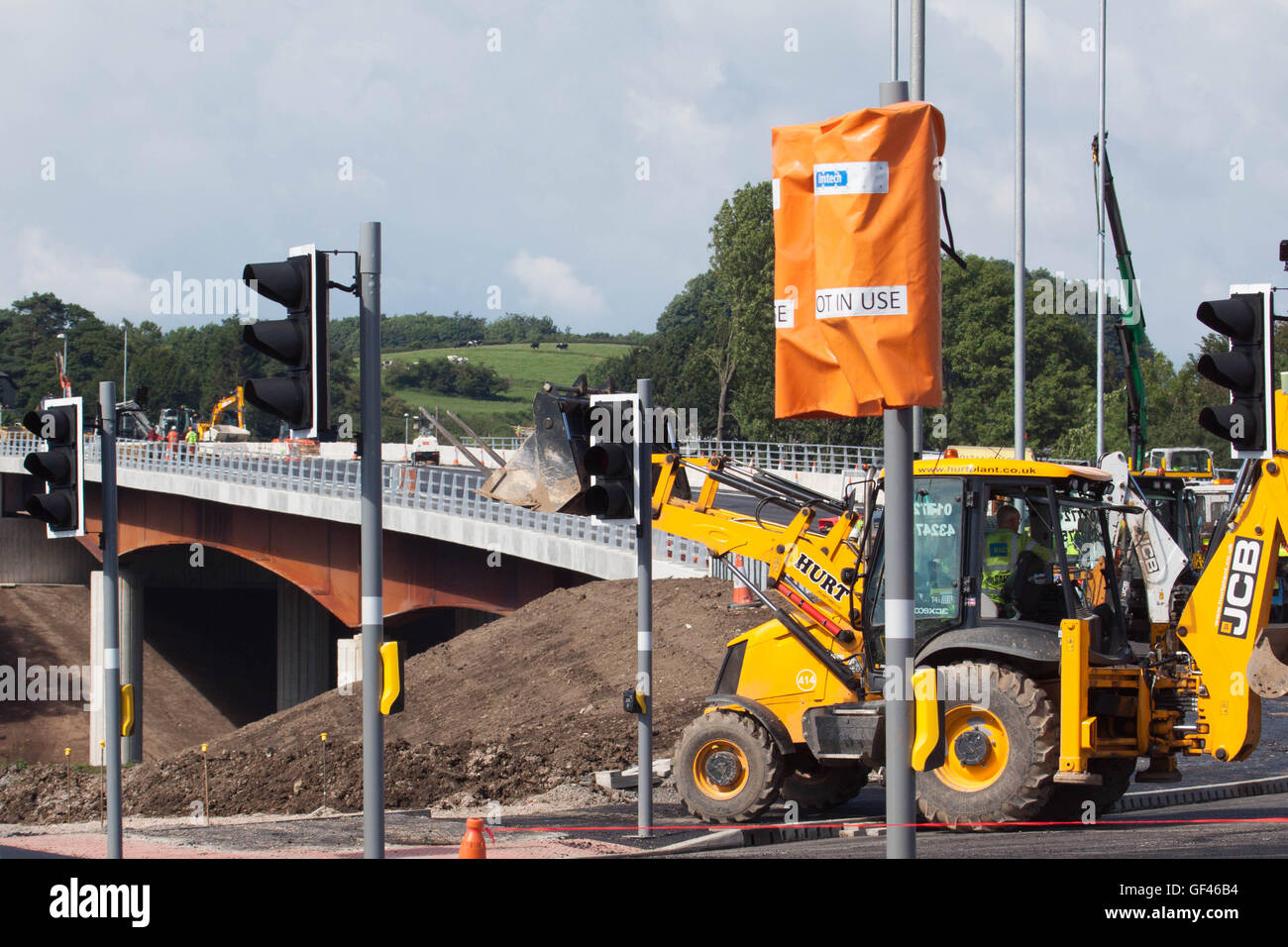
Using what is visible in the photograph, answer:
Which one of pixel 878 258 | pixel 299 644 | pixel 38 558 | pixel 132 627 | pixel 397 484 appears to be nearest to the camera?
pixel 878 258

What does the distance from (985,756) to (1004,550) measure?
1.63m

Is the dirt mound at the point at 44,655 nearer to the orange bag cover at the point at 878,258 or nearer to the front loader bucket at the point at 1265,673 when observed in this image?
the front loader bucket at the point at 1265,673

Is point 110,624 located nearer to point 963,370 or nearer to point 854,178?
point 854,178

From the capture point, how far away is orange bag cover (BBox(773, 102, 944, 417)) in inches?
202

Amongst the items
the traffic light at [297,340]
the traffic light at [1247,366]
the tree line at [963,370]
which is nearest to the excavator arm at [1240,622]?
the traffic light at [1247,366]

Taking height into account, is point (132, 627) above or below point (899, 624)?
below

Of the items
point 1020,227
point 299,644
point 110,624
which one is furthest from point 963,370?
point 110,624

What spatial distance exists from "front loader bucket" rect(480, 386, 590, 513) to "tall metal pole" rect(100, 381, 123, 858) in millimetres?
2945

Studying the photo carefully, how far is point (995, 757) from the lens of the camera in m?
11.3

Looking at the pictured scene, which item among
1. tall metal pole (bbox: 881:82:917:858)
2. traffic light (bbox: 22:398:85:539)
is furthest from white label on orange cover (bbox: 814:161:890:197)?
traffic light (bbox: 22:398:85:539)

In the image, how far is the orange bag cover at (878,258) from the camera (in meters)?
5.12

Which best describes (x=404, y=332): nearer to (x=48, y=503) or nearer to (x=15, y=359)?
(x=15, y=359)

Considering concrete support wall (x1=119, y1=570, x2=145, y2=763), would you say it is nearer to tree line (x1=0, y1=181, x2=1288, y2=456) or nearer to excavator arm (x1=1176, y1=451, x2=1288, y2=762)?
tree line (x1=0, y1=181, x2=1288, y2=456)
